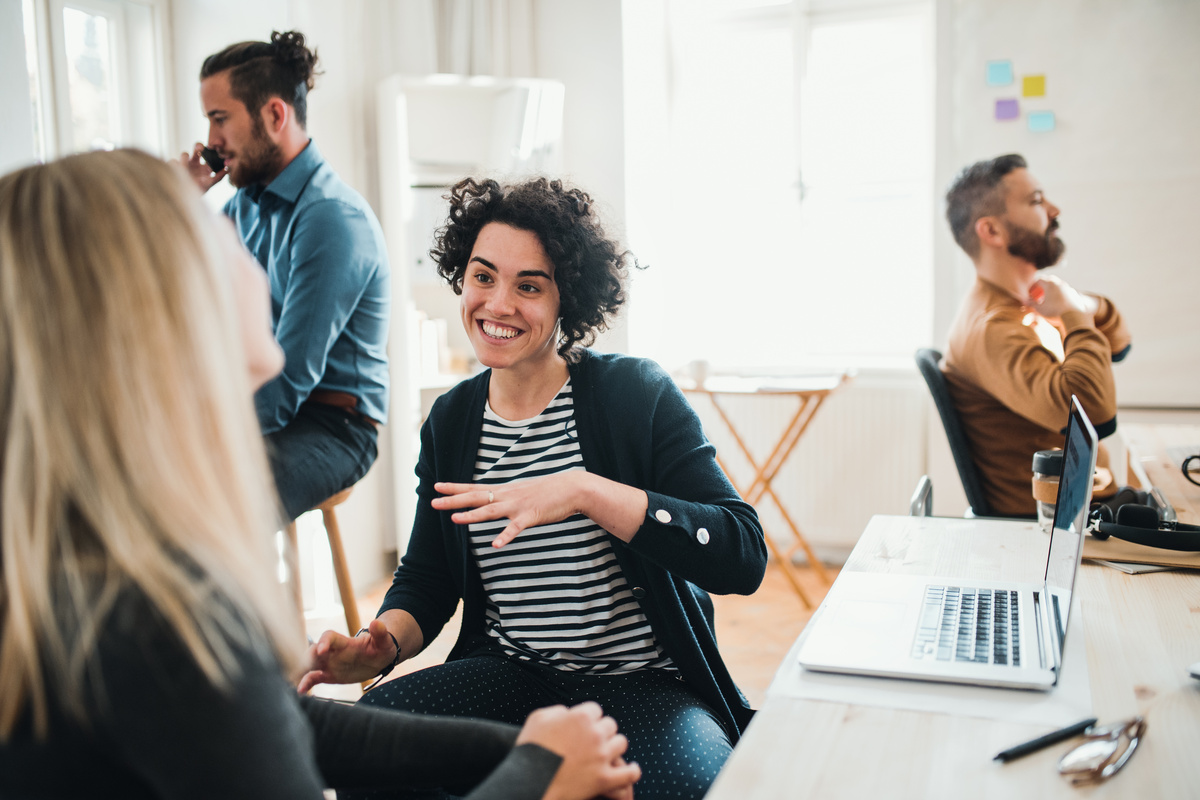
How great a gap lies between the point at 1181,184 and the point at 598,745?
333 cm

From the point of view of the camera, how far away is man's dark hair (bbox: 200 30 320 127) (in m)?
2.27

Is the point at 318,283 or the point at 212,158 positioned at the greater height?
the point at 212,158

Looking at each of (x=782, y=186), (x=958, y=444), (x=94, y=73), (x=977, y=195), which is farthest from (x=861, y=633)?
(x=782, y=186)

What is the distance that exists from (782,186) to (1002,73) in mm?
972

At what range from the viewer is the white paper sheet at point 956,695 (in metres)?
0.94

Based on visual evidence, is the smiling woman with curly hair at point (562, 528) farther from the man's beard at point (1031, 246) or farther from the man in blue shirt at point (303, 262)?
the man's beard at point (1031, 246)

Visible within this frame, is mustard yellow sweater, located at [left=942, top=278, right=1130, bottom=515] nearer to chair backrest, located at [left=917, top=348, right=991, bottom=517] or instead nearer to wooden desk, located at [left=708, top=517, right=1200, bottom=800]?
chair backrest, located at [left=917, top=348, right=991, bottom=517]

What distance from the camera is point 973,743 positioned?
0.88m

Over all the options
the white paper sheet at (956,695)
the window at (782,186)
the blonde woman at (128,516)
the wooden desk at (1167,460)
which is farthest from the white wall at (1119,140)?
the blonde woman at (128,516)

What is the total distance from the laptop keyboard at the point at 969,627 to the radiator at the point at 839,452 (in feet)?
8.20

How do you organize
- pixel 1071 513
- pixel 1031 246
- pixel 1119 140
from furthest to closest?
1. pixel 1119 140
2. pixel 1031 246
3. pixel 1071 513

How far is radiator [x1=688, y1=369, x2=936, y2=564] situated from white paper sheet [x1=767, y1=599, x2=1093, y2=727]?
274 cm

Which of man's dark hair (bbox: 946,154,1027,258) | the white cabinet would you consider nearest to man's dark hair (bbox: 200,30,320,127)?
the white cabinet

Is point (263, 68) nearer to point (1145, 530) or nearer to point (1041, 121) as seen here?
point (1145, 530)
